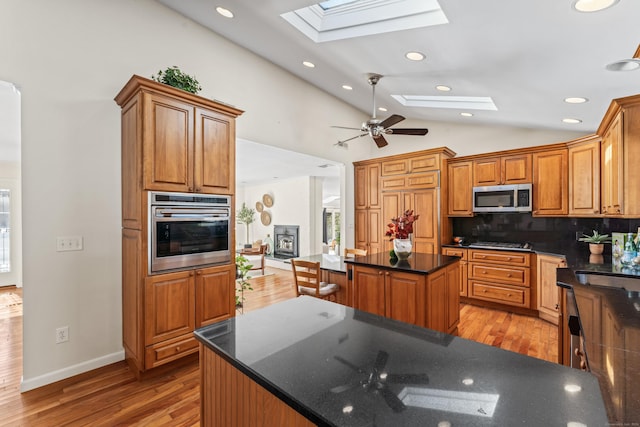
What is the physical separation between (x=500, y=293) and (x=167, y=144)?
4.47 metres

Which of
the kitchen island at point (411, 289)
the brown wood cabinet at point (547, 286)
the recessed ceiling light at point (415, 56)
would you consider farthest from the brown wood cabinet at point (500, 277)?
the recessed ceiling light at point (415, 56)

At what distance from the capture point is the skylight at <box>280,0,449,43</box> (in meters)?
2.25

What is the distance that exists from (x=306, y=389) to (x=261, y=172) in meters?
7.02

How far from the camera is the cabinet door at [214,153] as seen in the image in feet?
8.99

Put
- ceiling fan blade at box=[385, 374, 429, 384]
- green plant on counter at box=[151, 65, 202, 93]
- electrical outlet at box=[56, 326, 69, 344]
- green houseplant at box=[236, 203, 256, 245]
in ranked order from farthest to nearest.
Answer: green houseplant at box=[236, 203, 256, 245], green plant on counter at box=[151, 65, 202, 93], electrical outlet at box=[56, 326, 69, 344], ceiling fan blade at box=[385, 374, 429, 384]

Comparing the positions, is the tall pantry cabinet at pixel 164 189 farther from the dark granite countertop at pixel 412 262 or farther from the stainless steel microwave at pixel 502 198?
the stainless steel microwave at pixel 502 198

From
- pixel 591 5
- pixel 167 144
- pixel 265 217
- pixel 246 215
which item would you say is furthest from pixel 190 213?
pixel 246 215

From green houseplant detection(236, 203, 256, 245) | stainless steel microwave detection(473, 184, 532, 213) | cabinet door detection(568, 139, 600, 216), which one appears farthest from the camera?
green houseplant detection(236, 203, 256, 245)

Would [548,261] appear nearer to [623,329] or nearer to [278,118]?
[623,329]

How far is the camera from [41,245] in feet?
7.94

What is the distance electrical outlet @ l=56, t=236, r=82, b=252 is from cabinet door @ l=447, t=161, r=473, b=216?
479 centimetres

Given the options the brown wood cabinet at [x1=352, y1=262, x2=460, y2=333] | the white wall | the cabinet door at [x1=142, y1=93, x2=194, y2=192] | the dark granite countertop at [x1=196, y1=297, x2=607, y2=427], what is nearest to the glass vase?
the brown wood cabinet at [x1=352, y1=262, x2=460, y2=333]

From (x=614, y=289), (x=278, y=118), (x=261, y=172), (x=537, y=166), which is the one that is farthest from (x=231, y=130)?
(x=261, y=172)

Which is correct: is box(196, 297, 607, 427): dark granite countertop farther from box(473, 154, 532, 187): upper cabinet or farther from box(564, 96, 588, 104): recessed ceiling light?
box(473, 154, 532, 187): upper cabinet
